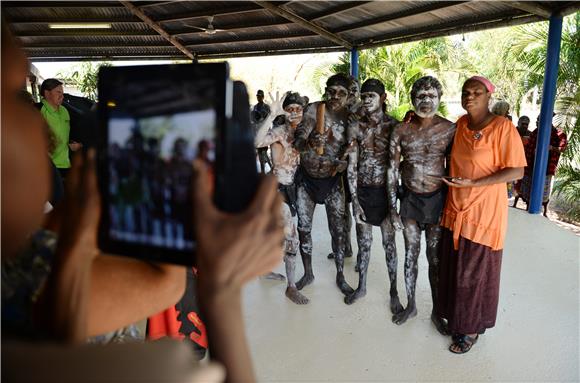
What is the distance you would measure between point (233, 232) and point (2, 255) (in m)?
0.24

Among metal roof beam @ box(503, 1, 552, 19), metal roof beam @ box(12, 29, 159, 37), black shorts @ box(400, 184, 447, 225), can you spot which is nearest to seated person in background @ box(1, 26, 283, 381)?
black shorts @ box(400, 184, 447, 225)

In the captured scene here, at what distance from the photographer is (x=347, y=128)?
326 centimetres

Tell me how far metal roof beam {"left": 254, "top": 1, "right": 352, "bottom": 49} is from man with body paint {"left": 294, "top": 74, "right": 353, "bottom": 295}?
9.59 ft

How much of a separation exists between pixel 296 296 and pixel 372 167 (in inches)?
42.4

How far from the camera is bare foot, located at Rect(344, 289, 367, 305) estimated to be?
3225 mm

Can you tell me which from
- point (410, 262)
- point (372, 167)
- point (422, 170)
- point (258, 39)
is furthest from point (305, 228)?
point (258, 39)

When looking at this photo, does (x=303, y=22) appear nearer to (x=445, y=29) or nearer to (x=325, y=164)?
(x=445, y=29)

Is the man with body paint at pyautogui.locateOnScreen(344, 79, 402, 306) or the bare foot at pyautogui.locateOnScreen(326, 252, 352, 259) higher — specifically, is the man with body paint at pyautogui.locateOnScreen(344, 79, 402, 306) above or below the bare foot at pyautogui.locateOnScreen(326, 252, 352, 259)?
above

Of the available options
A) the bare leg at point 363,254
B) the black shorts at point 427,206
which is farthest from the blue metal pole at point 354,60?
the black shorts at point 427,206

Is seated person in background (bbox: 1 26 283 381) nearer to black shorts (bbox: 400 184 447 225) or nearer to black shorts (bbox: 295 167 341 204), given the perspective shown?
black shorts (bbox: 400 184 447 225)

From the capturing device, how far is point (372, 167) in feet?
10.3

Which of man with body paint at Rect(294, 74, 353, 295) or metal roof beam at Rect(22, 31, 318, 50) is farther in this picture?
metal roof beam at Rect(22, 31, 318, 50)

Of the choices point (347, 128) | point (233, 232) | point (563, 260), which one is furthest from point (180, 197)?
point (563, 260)

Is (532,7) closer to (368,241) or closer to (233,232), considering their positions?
(368,241)
